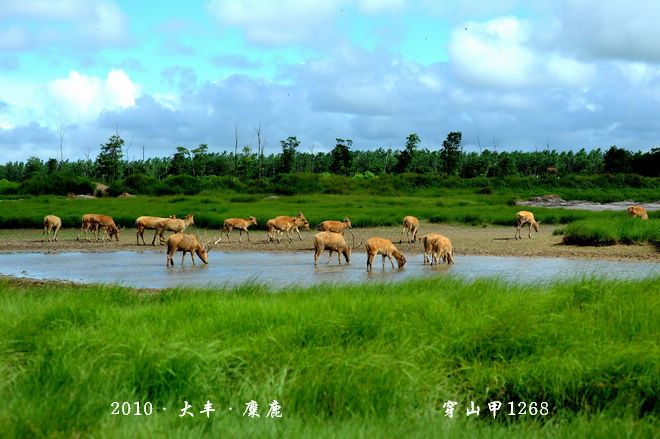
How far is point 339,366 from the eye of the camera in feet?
23.0

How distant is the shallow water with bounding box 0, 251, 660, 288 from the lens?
18203 millimetres

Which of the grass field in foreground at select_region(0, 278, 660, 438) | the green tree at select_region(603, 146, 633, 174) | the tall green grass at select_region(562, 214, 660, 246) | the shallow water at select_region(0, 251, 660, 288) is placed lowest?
the shallow water at select_region(0, 251, 660, 288)

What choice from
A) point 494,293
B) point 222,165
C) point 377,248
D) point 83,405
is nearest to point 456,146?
point 222,165

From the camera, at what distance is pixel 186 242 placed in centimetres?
2191

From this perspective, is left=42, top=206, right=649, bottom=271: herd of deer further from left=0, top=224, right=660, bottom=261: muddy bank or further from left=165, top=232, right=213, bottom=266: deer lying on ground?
left=0, top=224, right=660, bottom=261: muddy bank

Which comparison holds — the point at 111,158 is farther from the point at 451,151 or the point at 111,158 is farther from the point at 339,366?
the point at 339,366

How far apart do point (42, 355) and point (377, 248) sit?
13345mm

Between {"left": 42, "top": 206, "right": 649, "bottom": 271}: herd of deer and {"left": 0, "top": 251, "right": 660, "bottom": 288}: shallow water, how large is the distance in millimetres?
440

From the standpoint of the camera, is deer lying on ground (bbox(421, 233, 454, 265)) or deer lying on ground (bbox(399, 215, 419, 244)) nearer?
deer lying on ground (bbox(421, 233, 454, 265))

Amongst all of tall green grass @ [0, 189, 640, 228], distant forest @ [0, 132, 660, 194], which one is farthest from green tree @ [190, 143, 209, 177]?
tall green grass @ [0, 189, 640, 228]

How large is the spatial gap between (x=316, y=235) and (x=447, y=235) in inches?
361

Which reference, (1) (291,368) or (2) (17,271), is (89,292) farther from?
(2) (17,271)

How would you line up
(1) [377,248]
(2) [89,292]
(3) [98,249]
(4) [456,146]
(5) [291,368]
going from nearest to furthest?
(5) [291,368] → (2) [89,292] → (1) [377,248] → (3) [98,249] → (4) [456,146]

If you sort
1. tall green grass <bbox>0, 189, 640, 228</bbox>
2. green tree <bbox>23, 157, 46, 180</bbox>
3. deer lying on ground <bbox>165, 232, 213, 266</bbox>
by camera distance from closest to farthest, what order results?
deer lying on ground <bbox>165, 232, 213, 266</bbox>, tall green grass <bbox>0, 189, 640, 228</bbox>, green tree <bbox>23, 157, 46, 180</bbox>
